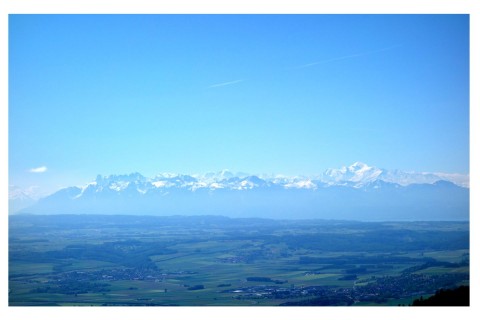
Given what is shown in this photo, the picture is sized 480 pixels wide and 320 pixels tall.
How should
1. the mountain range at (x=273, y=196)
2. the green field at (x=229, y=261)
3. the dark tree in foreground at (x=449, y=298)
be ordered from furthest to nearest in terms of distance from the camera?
the mountain range at (x=273, y=196)
the green field at (x=229, y=261)
the dark tree in foreground at (x=449, y=298)

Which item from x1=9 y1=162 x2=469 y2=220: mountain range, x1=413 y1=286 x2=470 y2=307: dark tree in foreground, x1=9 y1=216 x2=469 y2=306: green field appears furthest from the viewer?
x1=9 y1=162 x2=469 y2=220: mountain range

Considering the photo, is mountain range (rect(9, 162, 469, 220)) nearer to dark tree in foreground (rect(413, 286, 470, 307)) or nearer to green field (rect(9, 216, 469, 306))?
green field (rect(9, 216, 469, 306))

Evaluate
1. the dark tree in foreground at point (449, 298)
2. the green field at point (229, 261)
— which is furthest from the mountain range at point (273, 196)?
the dark tree in foreground at point (449, 298)

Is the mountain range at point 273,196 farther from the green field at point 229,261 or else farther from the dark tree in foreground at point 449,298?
the dark tree in foreground at point 449,298

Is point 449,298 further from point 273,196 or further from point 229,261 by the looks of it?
point 273,196

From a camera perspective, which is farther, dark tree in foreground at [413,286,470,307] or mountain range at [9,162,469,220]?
mountain range at [9,162,469,220]

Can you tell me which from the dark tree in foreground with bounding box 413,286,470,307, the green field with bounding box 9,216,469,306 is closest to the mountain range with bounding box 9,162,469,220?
the green field with bounding box 9,216,469,306

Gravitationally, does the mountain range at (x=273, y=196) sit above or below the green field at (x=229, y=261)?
above

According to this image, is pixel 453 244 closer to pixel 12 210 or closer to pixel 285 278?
pixel 285 278
